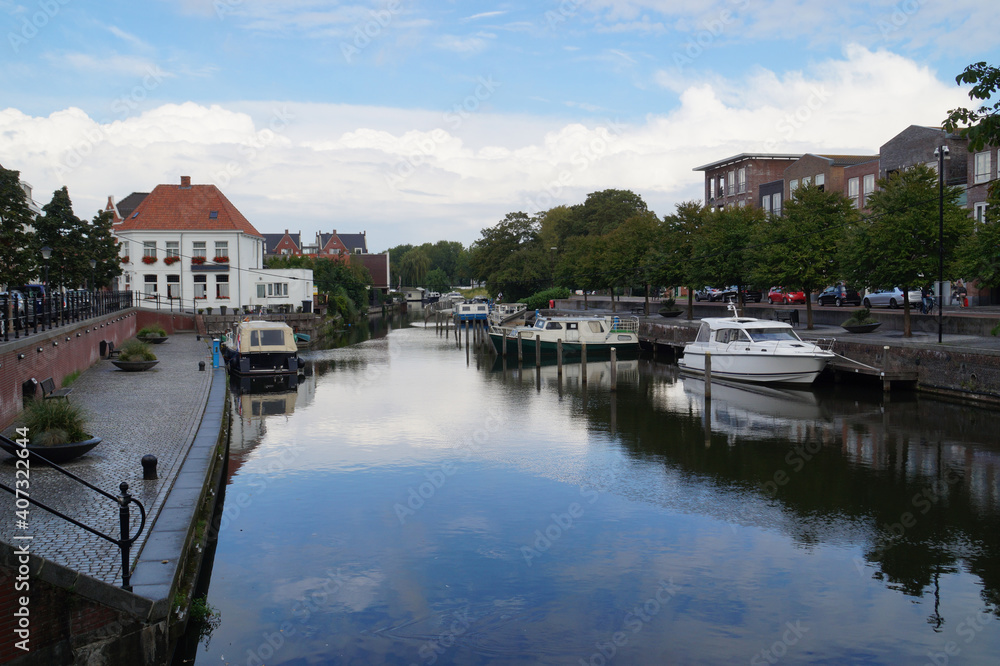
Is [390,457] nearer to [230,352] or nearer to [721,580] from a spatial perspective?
[721,580]

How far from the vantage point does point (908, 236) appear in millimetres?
32062

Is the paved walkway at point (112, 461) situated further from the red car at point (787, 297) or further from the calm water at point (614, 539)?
the red car at point (787, 297)

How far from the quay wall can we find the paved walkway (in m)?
0.82

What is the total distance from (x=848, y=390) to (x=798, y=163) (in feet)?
143

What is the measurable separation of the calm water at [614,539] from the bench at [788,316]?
18.3 m

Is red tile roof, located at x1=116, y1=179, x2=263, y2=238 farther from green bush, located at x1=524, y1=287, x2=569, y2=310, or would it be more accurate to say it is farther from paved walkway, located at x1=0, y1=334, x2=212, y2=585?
paved walkway, located at x1=0, y1=334, x2=212, y2=585

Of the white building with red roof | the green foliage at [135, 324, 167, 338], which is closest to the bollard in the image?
the green foliage at [135, 324, 167, 338]

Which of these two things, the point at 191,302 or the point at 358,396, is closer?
the point at 358,396

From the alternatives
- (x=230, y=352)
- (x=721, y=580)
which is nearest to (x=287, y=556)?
(x=721, y=580)

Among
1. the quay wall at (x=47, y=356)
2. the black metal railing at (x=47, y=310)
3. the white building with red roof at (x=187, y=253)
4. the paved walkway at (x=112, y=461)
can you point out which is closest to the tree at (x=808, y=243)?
the paved walkway at (x=112, y=461)

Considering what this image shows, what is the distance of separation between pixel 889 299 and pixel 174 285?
163ft

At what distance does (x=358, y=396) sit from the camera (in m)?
31.8

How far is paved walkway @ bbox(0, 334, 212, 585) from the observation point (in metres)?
9.97

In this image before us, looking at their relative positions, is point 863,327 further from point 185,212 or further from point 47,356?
point 185,212
